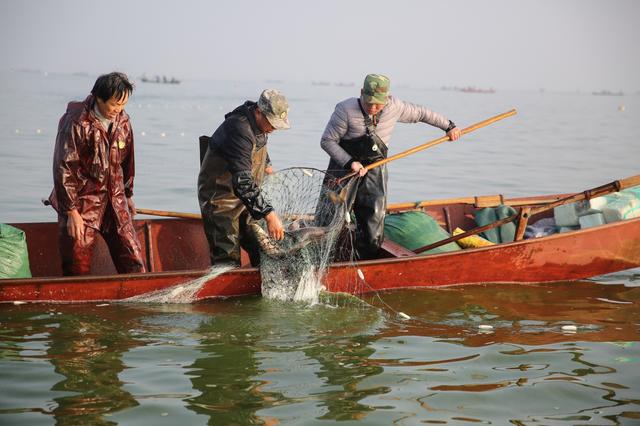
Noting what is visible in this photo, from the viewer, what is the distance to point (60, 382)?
571cm

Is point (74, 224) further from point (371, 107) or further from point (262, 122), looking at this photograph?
point (371, 107)

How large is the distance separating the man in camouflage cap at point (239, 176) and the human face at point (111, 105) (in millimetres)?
830

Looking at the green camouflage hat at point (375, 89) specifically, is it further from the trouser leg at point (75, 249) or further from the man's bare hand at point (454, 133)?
the trouser leg at point (75, 249)

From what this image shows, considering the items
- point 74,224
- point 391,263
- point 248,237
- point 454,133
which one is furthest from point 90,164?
point 454,133

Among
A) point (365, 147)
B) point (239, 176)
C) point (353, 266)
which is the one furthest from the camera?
point (365, 147)

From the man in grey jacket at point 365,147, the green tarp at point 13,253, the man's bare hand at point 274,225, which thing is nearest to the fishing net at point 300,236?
the man in grey jacket at point 365,147

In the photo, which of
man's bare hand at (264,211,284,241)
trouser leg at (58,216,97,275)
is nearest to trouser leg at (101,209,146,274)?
trouser leg at (58,216,97,275)

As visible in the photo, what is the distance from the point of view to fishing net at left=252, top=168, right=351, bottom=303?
24.4 feet

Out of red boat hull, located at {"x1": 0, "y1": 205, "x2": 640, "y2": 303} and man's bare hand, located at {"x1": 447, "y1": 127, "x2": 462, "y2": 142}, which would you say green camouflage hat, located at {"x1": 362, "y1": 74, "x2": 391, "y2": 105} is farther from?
red boat hull, located at {"x1": 0, "y1": 205, "x2": 640, "y2": 303}

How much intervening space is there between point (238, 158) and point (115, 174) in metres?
1.05

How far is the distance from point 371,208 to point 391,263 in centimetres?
58

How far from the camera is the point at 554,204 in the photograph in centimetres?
827

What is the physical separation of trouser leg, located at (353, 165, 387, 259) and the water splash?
1367 mm

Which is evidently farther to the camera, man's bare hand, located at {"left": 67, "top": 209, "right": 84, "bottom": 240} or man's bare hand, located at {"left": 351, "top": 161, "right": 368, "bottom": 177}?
man's bare hand, located at {"left": 351, "top": 161, "right": 368, "bottom": 177}
